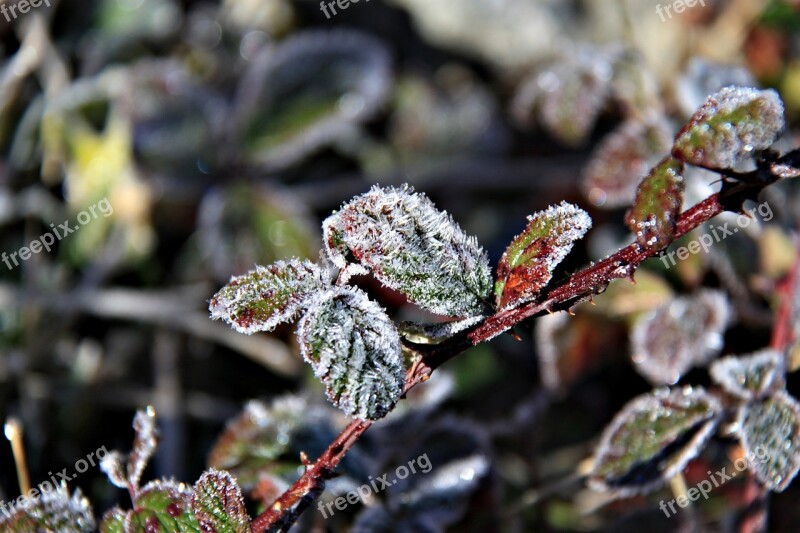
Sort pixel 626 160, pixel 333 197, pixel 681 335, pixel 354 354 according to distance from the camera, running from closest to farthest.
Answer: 1. pixel 354 354
2. pixel 681 335
3. pixel 626 160
4. pixel 333 197

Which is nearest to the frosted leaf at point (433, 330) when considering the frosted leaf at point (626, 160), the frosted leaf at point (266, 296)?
the frosted leaf at point (266, 296)

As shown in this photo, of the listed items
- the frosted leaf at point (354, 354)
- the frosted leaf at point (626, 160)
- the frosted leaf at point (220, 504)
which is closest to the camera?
the frosted leaf at point (354, 354)

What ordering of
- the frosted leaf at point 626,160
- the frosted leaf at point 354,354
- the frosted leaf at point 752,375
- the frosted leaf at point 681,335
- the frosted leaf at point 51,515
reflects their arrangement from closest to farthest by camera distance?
the frosted leaf at point 354,354, the frosted leaf at point 51,515, the frosted leaf at point 752,375, the frosted leaf at point 681,335, the frosted leaf at point 626,160

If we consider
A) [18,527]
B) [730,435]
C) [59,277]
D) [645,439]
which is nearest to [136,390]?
[59,277]

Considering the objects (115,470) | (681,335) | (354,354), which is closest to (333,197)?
(681,335)

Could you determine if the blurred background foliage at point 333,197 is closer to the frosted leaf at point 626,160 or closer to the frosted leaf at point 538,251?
the frosted leaf at point 626,160

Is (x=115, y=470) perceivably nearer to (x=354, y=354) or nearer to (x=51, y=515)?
(x=51, y=515)
